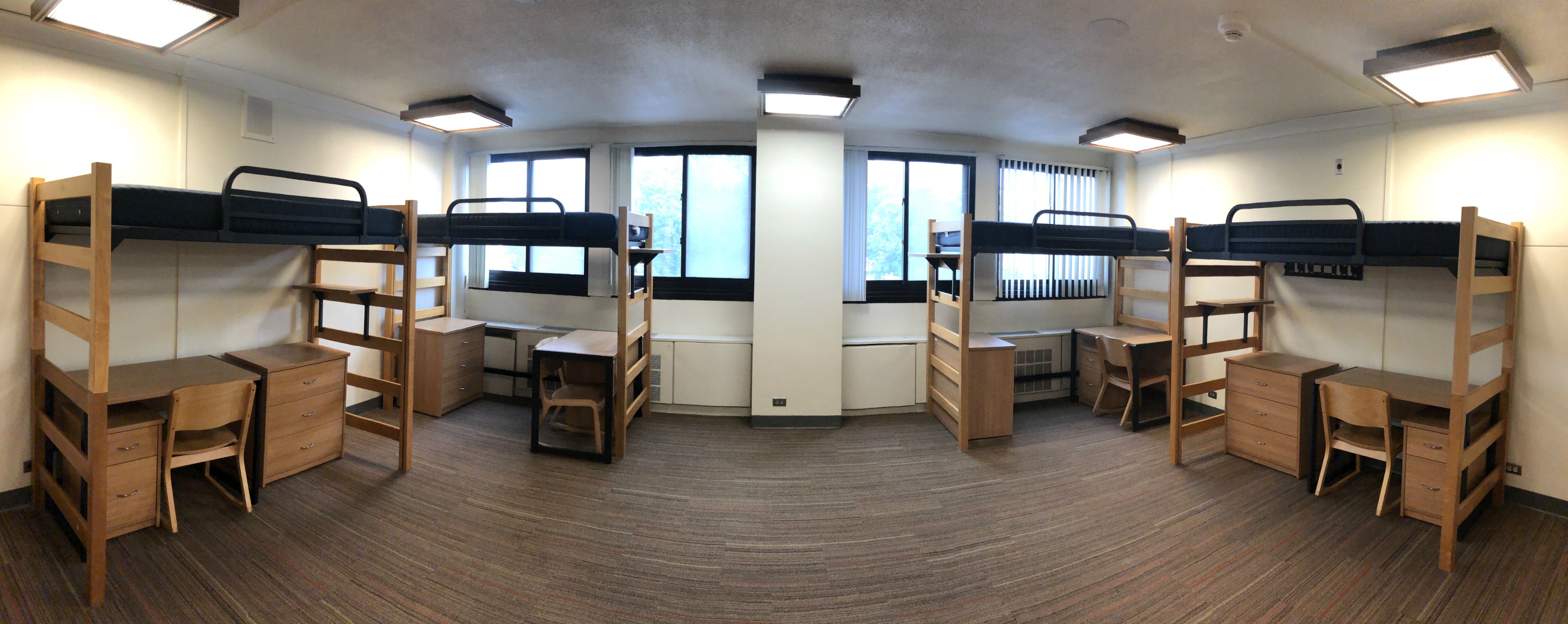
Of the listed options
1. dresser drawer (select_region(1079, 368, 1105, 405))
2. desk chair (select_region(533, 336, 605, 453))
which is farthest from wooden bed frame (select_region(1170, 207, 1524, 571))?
desk chair (select_region(533, 336, 605, 453))

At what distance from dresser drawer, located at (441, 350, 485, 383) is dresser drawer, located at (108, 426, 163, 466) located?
1.87 metres

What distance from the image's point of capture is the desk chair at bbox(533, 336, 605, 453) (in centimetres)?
376

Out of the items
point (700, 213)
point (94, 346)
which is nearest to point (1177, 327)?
point (700, 213)

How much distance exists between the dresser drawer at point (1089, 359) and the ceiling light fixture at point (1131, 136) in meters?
1.89

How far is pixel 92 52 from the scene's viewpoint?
9.73 ft

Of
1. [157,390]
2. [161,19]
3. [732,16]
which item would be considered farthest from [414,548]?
[732,16]

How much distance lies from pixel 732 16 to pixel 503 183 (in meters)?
3.78

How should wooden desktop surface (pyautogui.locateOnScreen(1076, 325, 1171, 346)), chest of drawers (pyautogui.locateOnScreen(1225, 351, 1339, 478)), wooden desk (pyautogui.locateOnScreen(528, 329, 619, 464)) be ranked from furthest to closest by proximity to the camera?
wooden desktop surface (pyautogui.locateOnScreen(1076, 325, 1171, 346)) < wooden desk (pyautogui.locateOnScreen(528, 329, 619, 464)) < chest of drawers (pyautogui.locateOnScreen(1225, 351, 1339, 478))

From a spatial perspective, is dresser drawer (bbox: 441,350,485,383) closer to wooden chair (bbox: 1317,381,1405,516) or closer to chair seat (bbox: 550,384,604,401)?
chair seat (bbox: 550,384,604,401)

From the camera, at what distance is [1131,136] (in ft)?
14.5

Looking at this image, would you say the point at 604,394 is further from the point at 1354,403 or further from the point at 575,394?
the point at 1354,403

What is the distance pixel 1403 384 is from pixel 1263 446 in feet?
2.63

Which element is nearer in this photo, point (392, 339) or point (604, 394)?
point (392, 339)

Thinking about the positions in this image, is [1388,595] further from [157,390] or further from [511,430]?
[157,390]
